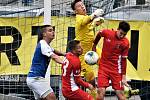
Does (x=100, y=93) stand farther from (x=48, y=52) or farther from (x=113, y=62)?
(x=48, y=52)

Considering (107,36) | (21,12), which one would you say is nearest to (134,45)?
(107,36)

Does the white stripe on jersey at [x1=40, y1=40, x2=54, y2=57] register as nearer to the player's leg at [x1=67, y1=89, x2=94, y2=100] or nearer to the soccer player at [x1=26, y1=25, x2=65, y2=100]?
the soccer player at [x1=26, y1=25, x2=65, y2=100]

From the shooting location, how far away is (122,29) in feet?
37.3

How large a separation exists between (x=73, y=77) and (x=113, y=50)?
Answer: 1352 mm

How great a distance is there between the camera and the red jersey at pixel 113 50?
37.9 feet

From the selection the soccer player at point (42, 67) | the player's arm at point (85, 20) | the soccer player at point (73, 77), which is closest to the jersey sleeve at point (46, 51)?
the soccer player at point (42, 67)

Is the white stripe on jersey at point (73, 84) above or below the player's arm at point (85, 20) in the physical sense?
below

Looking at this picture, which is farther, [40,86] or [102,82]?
[102,82]

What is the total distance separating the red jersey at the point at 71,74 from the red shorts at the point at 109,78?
41.0 inches

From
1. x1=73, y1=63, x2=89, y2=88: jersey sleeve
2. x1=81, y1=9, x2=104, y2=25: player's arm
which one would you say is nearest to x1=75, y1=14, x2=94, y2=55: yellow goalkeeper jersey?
x1=81, y1=9, x2=104, y2=25: player's arm

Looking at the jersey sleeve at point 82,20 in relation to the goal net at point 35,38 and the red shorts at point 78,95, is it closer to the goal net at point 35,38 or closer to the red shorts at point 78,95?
the goal net at point 35,38

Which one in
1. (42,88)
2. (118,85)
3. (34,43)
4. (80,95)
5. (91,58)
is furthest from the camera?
(34,43)

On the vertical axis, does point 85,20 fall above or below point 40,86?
above

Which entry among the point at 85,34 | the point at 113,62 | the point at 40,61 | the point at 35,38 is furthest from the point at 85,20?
the point at 35,38
